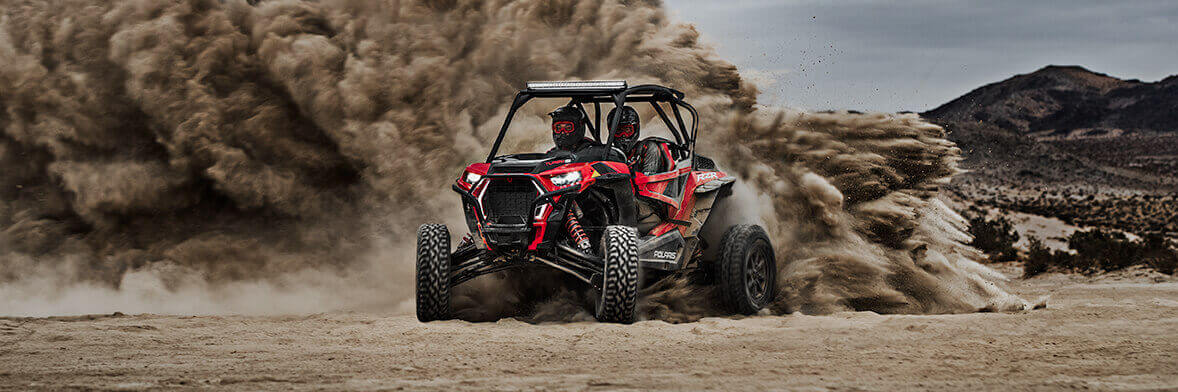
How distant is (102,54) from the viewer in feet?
40.0

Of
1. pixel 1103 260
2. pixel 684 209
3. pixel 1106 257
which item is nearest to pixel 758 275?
pixel 684 209

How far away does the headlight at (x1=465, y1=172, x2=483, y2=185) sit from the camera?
334 inches

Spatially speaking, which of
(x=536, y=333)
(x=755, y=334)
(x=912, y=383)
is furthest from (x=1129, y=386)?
(x=536, y=333)

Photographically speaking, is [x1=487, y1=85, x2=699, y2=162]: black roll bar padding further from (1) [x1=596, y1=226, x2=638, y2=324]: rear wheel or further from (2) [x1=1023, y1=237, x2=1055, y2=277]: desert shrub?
(2) [x1=1023, y1=237, x2=1055, y2=277]: desert shrub

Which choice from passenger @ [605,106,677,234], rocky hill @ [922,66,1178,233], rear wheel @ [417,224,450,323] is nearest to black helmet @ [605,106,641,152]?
passenger @ [605,106,677,234]

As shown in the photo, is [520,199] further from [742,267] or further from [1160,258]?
[1160,258]

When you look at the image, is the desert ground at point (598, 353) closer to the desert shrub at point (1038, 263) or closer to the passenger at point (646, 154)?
the passenger at point (646, 154)

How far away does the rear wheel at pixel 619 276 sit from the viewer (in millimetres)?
7964

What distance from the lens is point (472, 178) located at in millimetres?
8547

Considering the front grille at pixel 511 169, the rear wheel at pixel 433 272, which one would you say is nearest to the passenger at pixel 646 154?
the front grille at pixel 511 169

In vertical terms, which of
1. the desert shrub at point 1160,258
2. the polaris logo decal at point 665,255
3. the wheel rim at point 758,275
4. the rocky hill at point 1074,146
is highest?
the rocky hill at point 1074,146

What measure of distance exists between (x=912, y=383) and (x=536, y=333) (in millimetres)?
3209

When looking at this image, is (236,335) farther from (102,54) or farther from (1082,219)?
(1082,219)

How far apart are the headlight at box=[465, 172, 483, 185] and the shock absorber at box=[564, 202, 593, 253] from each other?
2.79ft
